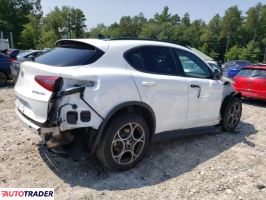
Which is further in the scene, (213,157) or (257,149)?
(257,149)

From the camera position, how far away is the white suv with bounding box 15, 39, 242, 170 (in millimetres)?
3309

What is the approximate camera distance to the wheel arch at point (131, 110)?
3461 millimetres

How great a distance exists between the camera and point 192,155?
4.61 metres

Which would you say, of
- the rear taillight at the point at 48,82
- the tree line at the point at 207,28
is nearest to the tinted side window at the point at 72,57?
the rear taillight at the point at 48,82

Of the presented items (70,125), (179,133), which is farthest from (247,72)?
(70,125)

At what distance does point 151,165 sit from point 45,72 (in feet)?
6.62

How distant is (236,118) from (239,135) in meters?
0.39

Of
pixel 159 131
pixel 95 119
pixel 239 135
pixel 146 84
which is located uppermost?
pixel 146 84

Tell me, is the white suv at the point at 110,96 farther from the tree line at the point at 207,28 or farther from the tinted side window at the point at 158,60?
the tree line at the point at 207,28

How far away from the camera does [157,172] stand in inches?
156

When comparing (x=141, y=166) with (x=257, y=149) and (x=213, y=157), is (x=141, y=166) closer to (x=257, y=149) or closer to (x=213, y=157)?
(x=213, y=157)

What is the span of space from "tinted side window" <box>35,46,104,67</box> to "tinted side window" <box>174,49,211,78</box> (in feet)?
5.12

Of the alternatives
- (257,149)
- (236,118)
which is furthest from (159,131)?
(236,118)

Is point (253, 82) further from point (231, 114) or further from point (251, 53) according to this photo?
point (251, 53)
